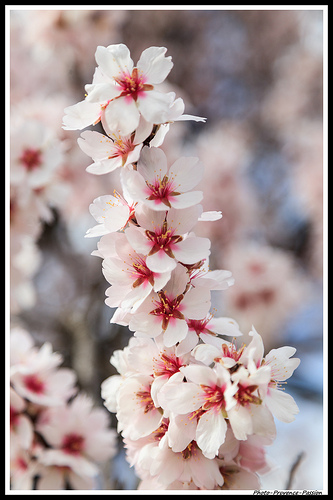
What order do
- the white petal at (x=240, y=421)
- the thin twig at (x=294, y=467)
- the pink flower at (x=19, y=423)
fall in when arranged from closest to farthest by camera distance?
the white petal at (x=240, y=421), the thin twig at (x=294, y=467), the pink flower at (x=19, y=423)

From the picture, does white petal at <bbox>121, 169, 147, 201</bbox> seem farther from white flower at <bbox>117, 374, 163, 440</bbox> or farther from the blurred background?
the blurred background

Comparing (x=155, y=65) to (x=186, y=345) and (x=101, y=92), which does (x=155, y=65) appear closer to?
(x=101, y=92)

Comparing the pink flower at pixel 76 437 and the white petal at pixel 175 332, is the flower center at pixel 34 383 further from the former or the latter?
the white petal at pixel 175 332

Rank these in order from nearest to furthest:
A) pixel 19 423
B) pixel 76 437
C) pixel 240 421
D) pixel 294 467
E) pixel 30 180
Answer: pixel 240 421 → pixel 294 467 → pixel 19 423 → pixel 76 437 → pixel 30 180

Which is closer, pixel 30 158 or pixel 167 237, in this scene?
pixel 167 237

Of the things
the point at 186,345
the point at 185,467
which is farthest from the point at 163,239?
the point at 185,467

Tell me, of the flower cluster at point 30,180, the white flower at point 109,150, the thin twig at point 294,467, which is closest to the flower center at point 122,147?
the white flower at point 109,150
